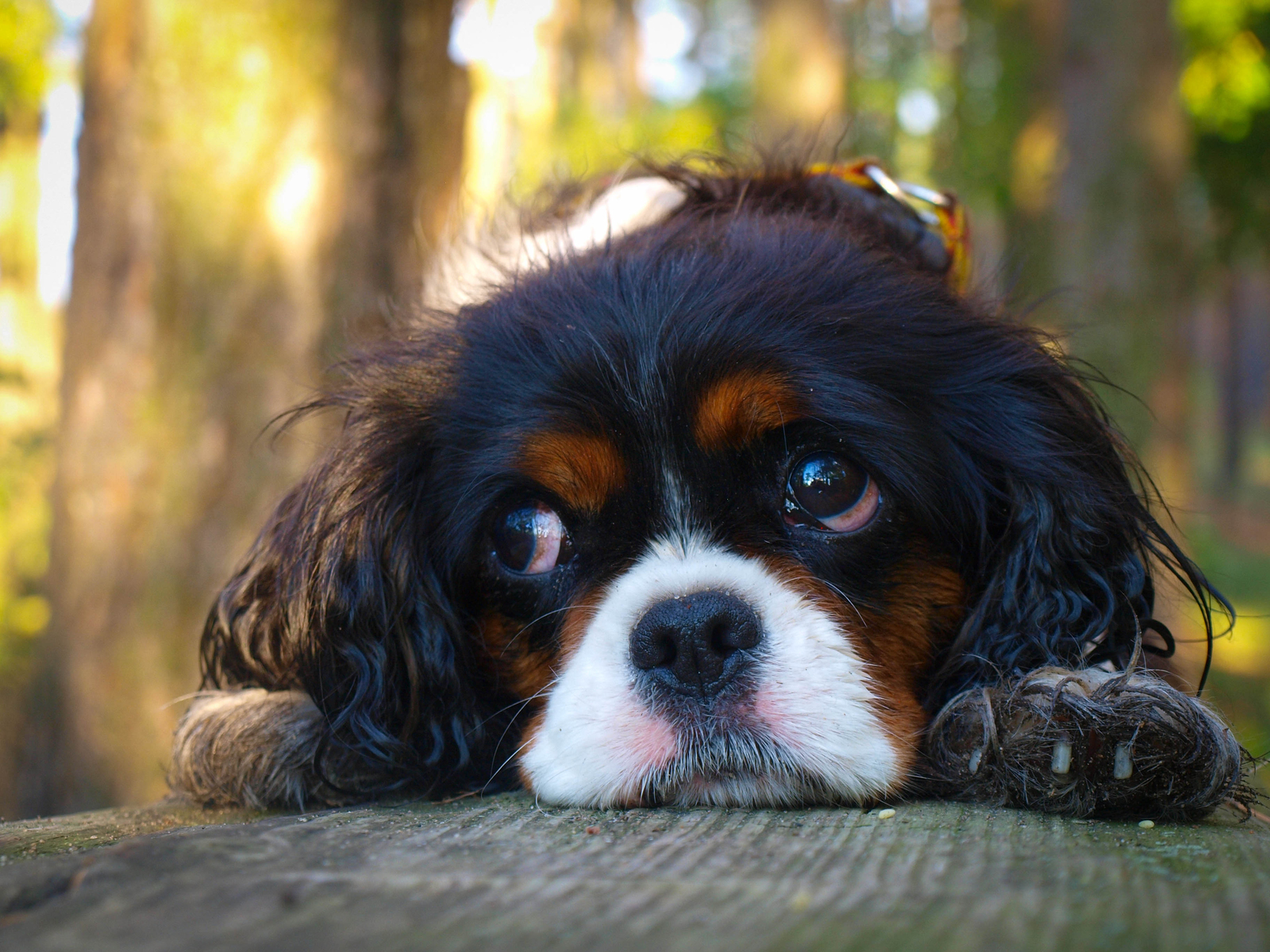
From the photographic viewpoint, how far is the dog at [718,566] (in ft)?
7.98

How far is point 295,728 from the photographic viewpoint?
3.11 metres

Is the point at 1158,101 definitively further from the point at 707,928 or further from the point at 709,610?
the point at 707,928

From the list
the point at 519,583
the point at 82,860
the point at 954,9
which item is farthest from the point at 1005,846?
the point at 954,9

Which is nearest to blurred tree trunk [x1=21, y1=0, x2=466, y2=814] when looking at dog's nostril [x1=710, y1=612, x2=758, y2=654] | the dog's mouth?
dog's nostril [x1=710, y1=612, x2=758, y2=654]

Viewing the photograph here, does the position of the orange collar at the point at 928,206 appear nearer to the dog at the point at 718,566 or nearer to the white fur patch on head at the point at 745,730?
the dog at the point at 718,566

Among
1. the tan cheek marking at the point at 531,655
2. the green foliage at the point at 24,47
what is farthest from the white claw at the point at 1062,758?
the green foliage at the point at 24,47

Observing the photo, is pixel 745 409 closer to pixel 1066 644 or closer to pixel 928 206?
pixel 1066 644

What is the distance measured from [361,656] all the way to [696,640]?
112cm

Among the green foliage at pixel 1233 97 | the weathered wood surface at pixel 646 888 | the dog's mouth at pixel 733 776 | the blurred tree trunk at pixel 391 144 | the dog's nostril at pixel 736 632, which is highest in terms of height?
the green foliage at pixel 1233 97

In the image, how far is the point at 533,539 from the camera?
2885mm

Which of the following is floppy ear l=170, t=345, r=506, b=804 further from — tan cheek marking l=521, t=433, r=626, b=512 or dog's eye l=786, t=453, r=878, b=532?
dog's eye l=786, t=453, r=878, b=532

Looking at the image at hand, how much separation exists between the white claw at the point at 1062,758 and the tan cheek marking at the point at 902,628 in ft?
1.13

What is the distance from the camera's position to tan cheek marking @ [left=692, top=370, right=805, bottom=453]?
2.66m

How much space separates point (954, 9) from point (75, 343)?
17897mm
